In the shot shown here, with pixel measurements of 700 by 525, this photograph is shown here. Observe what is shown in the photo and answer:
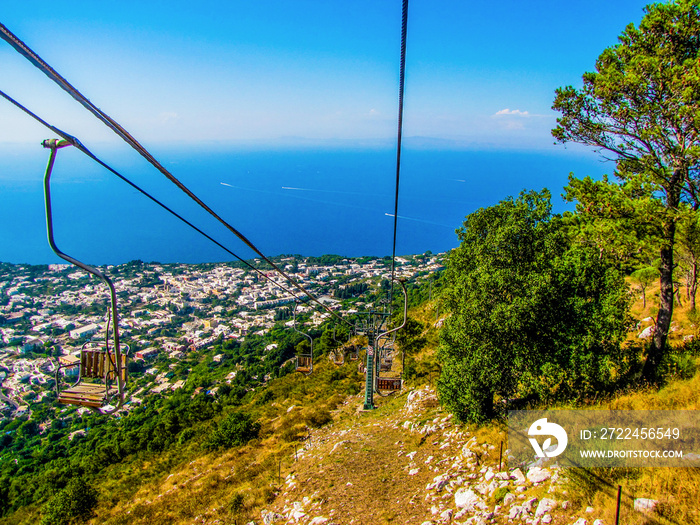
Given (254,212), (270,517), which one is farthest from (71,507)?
(254,212)

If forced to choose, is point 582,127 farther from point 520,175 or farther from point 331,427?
point 520,175

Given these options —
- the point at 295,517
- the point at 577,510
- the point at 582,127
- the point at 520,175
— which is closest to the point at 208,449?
the point at 295,517

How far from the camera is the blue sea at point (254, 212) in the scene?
94938 millimetres

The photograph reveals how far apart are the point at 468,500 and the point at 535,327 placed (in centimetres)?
399

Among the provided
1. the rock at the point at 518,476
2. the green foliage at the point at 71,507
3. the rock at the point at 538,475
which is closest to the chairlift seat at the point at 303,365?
the rock at the point at 518,476

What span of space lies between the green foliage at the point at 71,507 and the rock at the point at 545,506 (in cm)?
1606

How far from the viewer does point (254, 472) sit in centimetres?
1238

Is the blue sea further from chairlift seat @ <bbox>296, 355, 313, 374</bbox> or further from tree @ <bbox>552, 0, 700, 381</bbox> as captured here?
tree @ <bbox>552, 0, 700, 381</bbox>

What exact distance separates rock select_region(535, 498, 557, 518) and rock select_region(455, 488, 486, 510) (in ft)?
3.30

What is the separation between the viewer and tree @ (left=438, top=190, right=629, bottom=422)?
7.78m

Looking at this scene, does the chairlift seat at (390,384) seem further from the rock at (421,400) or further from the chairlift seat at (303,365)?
the chairlift seat at (303,365)

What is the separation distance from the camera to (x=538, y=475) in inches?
247

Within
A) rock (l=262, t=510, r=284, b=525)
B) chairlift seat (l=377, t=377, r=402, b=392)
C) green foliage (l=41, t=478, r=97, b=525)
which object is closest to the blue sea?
green foliage (l=41, t=478, r=97, b=525)

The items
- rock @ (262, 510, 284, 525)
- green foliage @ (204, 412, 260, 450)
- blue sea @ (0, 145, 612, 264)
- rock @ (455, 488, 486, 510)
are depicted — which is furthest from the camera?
blue sea @ (0, 145, 612, 264)
